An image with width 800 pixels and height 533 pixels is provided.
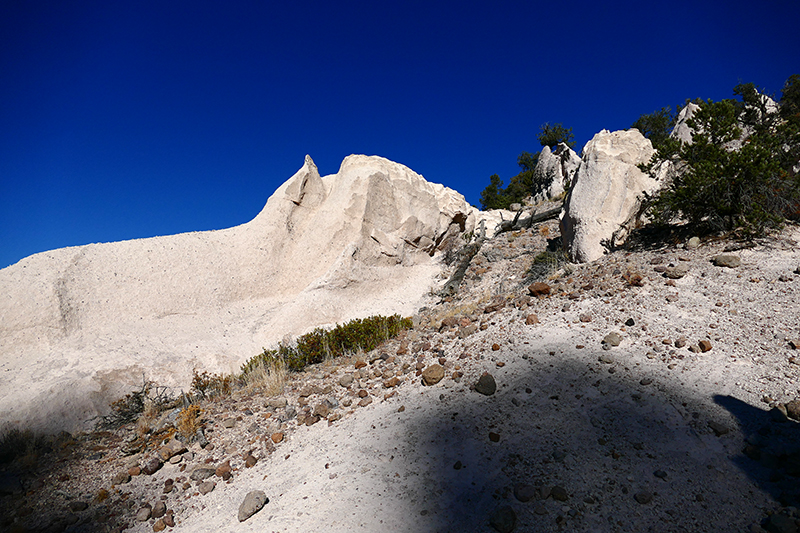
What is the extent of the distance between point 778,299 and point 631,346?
220 cm

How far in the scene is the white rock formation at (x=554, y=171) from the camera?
24.0 meters

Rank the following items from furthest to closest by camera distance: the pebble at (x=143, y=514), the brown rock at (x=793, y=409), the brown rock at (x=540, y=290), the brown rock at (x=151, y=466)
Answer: the brown rock at (x=540, y=290), the brown rock at (x=151, y=466), the pebble at (x=143, y=514), the brown rock at (x=793, y=409)

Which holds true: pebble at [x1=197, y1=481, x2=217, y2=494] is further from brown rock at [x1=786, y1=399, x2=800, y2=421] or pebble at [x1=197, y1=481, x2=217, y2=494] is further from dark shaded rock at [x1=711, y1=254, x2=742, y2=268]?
dark shaded rock at [x1=711, y1=254, x2=742, y2=268]

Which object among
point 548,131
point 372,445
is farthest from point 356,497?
point 548,131

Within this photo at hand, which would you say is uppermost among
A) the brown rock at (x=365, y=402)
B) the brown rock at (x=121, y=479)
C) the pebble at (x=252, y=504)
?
the brown rock at (x=121, y=479)

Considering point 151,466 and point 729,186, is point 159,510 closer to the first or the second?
point 151,466

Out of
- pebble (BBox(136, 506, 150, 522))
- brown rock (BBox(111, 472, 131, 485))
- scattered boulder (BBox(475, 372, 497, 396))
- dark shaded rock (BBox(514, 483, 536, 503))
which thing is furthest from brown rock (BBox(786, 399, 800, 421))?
brown rock (BBox(111, 472, 131, 485))

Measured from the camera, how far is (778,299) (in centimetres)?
496

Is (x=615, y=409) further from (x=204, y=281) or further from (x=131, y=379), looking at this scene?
(x=204, y=281)

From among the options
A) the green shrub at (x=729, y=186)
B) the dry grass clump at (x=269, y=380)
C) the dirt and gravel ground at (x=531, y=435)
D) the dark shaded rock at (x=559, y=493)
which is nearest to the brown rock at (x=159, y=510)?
the dirt and gravel ground at (x=531, y=435)

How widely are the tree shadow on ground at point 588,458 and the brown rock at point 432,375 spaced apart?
55 cm

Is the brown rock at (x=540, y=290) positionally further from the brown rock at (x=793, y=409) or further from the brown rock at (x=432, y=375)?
the brown rock at (x=793, y=409)

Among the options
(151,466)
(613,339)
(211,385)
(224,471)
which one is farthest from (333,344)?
(613,339)

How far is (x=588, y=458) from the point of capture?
321 centimetres
